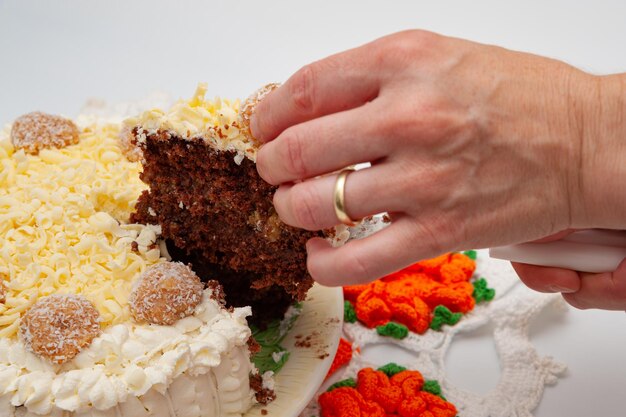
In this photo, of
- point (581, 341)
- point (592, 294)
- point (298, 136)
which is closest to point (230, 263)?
point (298, 136)

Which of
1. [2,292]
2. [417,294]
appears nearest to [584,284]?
[417,294]

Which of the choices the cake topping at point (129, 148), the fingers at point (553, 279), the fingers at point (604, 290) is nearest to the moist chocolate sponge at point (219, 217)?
the cake topping at point (129, 148)

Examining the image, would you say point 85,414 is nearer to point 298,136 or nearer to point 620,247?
point 298,136

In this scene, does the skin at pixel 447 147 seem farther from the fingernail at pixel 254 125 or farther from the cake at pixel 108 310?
the cake at pixel 108 310

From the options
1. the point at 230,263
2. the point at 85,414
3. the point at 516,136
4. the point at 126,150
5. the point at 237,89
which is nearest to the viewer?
the point at 516,136

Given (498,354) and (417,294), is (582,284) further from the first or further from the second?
(417,294)

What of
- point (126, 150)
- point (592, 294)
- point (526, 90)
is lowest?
point (592, 294)

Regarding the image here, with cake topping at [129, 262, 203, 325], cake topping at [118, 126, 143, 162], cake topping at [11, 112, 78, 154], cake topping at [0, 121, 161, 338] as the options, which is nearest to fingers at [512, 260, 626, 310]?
cake topping at [129, 262, 203, 325]

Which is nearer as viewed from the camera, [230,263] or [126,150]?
[230,263]
